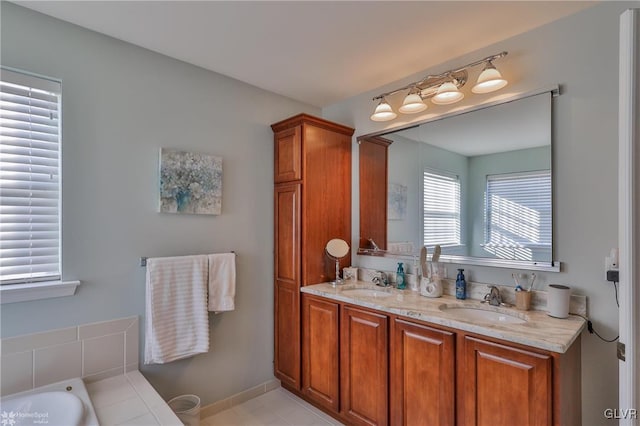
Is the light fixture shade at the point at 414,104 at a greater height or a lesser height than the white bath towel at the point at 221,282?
greater

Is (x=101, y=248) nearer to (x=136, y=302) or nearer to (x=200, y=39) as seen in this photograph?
(x=136, y=302)

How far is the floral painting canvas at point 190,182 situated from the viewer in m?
2.15

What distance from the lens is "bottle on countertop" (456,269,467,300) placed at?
6.73ft

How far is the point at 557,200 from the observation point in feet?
5.87

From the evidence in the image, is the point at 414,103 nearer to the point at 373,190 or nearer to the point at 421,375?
the point at 373,190

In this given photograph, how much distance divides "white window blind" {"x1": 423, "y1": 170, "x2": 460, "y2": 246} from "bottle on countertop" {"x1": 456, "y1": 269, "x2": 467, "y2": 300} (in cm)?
23

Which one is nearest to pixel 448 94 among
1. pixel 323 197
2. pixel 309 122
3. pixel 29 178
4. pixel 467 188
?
pixel 467 188

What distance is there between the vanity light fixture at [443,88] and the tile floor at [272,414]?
2.32m

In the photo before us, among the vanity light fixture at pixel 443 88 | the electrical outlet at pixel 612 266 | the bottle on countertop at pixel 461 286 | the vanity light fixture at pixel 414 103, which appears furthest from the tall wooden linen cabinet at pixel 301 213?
the electrical outlet at pixel 612 266

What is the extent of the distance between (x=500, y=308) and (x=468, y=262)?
0.35 metres

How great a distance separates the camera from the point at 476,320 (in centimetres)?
177

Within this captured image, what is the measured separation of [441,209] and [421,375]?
1133 mm

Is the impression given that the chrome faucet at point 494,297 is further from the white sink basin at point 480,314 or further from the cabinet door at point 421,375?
the cabinet door at point 421,375

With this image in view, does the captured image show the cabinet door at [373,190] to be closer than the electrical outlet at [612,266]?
No
